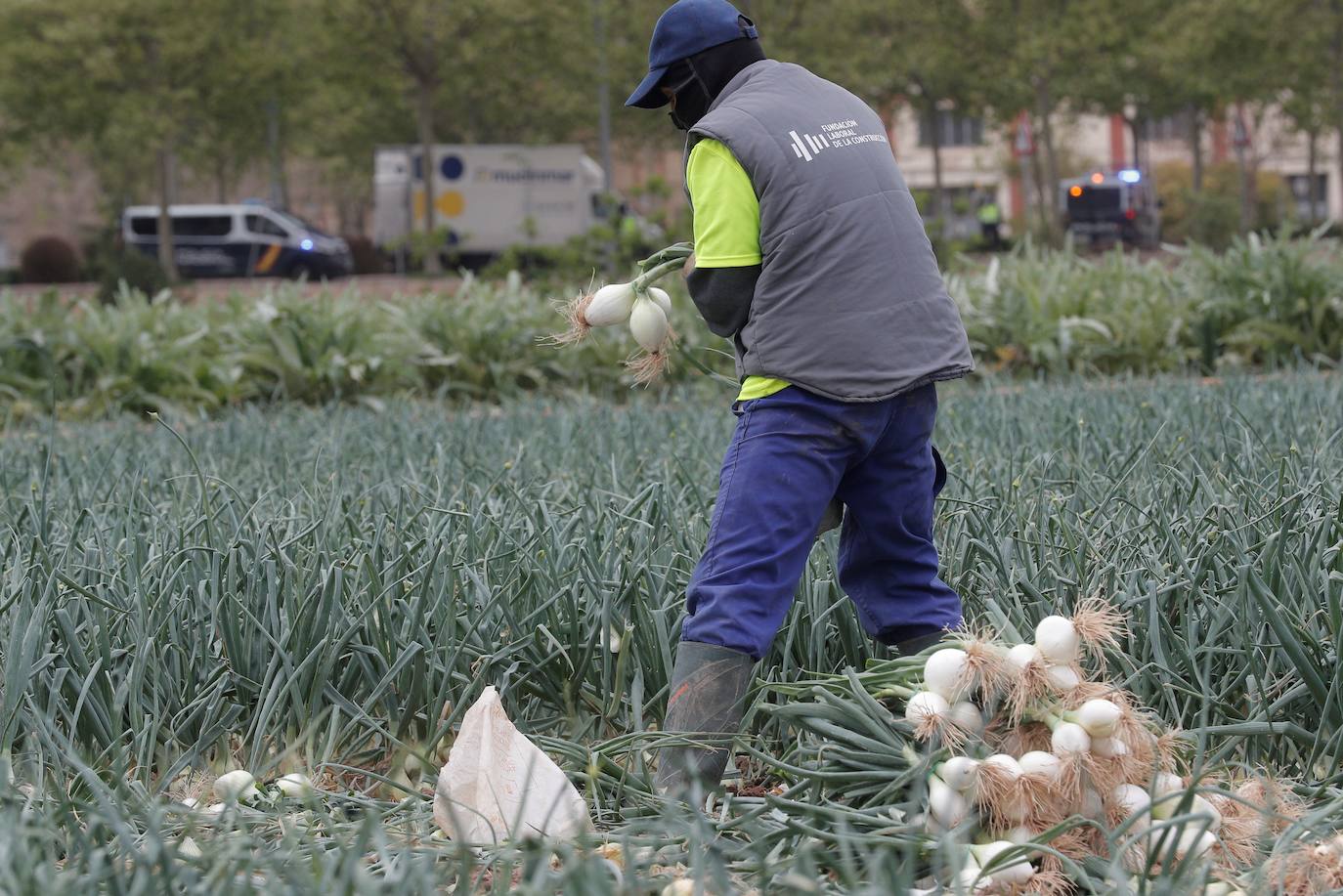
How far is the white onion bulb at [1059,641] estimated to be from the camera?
2051mm

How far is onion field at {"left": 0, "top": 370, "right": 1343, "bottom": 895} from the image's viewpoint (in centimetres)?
192

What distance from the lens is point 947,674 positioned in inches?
81.6

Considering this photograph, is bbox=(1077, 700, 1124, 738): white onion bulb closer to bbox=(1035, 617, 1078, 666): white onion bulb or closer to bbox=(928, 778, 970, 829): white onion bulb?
bbox=(1035, 617, 1078, 666): white onion bulb

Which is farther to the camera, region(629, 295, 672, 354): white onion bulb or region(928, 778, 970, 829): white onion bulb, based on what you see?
region(629, 295, 672, 354): white onion bulb

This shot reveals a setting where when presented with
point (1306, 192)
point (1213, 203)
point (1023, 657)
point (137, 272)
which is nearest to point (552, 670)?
point (1023, 657)

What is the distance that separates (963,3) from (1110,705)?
25012mm

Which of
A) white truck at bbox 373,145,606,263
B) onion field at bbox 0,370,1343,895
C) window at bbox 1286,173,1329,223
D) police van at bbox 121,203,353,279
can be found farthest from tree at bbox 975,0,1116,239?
window at bbox 1286,173,1329,223

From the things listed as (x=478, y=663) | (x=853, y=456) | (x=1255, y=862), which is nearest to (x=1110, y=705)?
(x=1255, y=862)

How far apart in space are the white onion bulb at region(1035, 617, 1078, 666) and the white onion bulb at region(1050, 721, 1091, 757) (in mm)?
106

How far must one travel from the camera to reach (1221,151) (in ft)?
170

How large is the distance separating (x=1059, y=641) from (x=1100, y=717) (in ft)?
0.44

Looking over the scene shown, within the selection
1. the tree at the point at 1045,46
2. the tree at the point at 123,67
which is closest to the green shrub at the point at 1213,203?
the tree at the point at 1045,46

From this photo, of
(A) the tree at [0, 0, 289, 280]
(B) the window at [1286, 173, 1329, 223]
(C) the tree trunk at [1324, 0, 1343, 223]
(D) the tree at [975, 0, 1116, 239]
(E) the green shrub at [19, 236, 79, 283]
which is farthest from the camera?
(B) the window at [1286, 173, 1329, 223]

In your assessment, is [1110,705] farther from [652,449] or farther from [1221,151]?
[1221,151]
